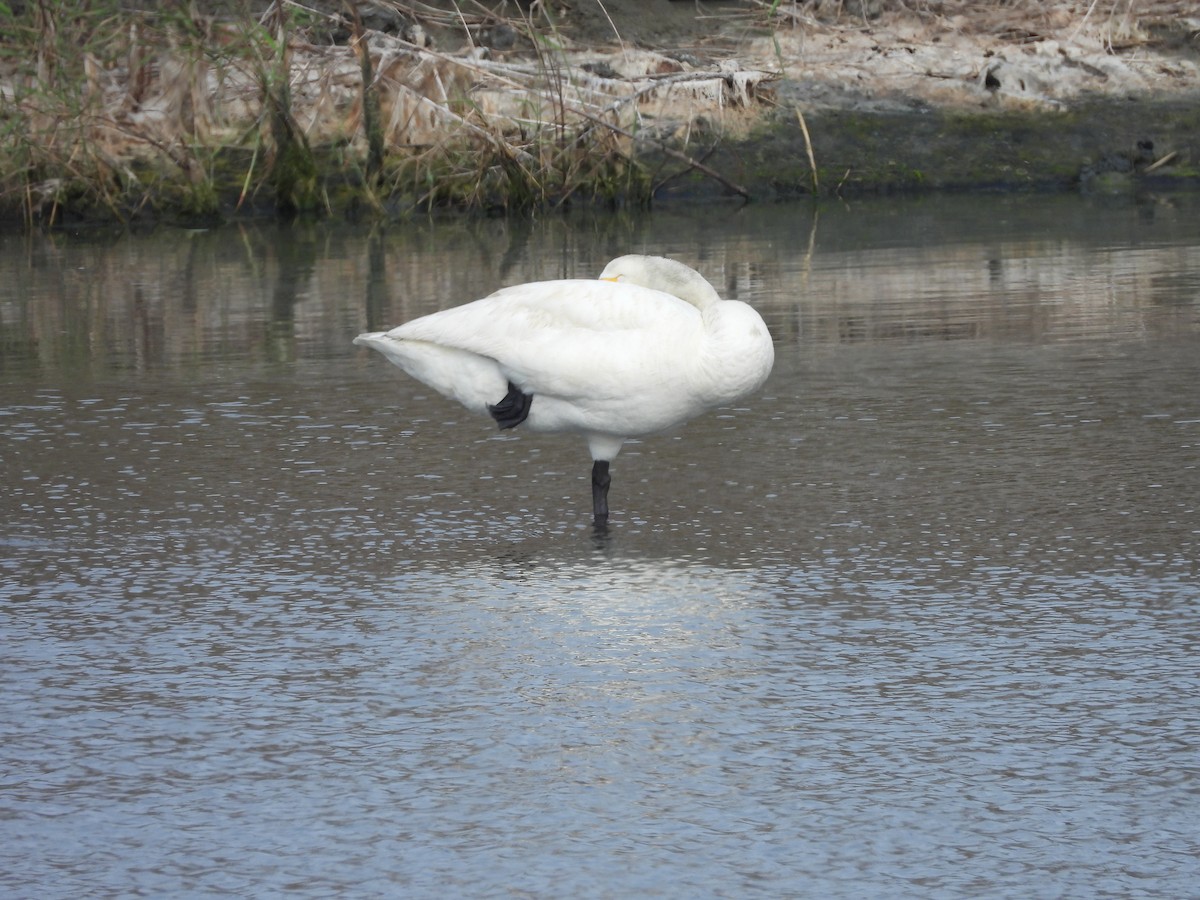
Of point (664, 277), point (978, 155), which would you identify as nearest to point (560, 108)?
point (978, 155)

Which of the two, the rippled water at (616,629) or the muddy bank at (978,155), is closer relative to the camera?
the rippled water at (616,629)

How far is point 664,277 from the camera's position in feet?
18.7

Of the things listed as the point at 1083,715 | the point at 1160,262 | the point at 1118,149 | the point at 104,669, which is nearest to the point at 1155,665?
the point at 1083,715

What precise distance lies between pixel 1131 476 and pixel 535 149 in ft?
34.2

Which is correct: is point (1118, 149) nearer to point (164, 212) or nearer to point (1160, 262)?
point (1160, 262)

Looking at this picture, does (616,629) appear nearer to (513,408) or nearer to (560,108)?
(513,408)

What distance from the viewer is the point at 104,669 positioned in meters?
4.22

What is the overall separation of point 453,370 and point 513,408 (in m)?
0.28

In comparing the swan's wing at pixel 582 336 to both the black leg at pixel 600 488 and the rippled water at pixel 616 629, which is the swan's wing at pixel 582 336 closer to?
the black leg at pixel 600 488

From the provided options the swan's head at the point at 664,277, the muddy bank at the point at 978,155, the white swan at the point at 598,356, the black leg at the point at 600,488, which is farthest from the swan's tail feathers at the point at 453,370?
the muddy bank at the point at 978,155

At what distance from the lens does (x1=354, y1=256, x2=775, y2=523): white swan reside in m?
5.18

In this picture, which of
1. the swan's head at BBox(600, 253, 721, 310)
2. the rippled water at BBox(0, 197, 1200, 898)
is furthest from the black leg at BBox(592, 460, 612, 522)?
the swan's head at BBox(600, 253, 721, 310)

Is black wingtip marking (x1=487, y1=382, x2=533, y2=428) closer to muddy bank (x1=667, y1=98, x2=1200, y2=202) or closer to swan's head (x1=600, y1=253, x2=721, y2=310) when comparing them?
swan's head (x1=600, y1=253, x2=721, y2=310)

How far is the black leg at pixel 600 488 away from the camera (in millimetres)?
5478
